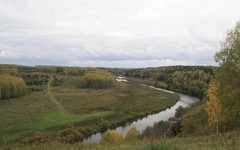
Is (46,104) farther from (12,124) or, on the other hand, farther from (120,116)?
(120,116)

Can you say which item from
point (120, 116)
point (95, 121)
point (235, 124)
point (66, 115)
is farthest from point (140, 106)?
point (235, 124)

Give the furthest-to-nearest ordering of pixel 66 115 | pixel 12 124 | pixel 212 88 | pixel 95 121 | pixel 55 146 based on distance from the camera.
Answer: pixel 66 115
pixel 95 121
pixel 12 124
pixel 212 88
pixel 55 146

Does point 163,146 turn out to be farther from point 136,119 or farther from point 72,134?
point 136,119

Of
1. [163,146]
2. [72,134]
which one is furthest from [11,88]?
[163,146]

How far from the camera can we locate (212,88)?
77.4 ft

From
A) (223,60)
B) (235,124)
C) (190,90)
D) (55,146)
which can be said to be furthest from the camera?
(190,90)

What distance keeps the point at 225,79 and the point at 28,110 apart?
5541 cm

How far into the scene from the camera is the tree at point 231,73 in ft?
42.8

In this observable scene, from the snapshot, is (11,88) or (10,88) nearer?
(10,88)

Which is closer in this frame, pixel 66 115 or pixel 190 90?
pixel 66 115

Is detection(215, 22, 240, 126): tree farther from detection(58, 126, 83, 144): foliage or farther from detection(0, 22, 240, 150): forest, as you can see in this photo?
detection(58, 126, 83, 144): foliage

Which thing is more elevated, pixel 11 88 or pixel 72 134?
pixel 11 88

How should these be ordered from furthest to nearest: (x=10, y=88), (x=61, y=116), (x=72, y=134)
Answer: (x=10, y=88) < (x=61, y=116) < (x=72, y=134)

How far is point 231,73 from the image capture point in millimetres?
13391
